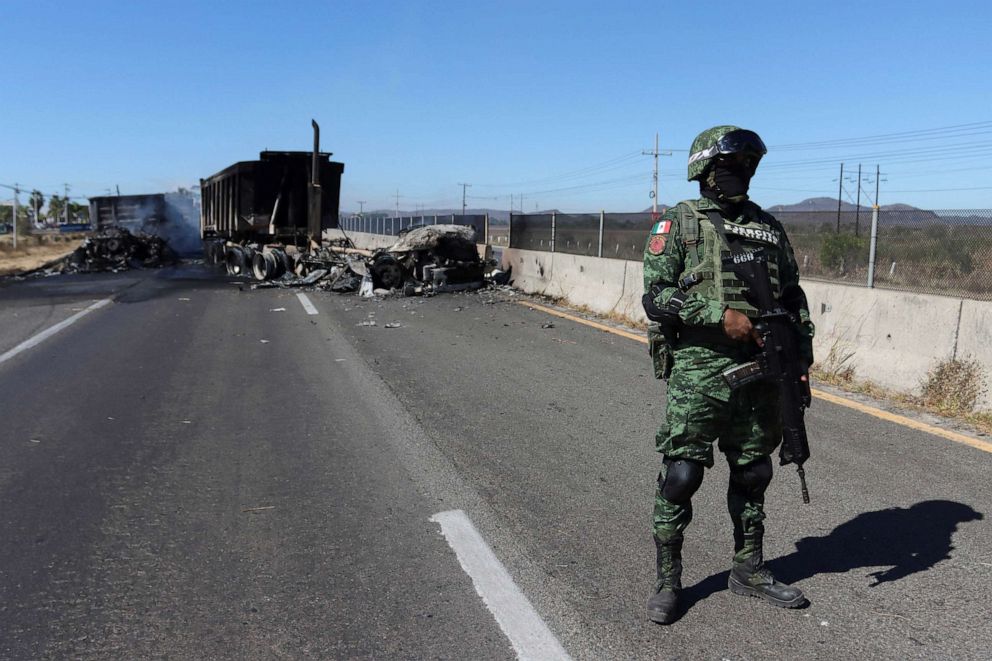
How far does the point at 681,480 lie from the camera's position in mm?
3029

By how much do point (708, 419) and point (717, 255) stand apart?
0.62 metres

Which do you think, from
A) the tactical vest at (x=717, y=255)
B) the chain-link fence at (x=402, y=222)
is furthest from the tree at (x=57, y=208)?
the tactical vest at (x=717, y=255)

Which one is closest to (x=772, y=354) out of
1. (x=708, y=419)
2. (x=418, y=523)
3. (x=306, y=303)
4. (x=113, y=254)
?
(x=708, y=419)

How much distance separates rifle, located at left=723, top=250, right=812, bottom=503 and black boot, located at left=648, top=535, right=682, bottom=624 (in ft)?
1.89

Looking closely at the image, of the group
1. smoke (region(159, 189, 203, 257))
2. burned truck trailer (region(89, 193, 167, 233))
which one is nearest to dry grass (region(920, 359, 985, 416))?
smoke (region(159, 189, 203, 257))

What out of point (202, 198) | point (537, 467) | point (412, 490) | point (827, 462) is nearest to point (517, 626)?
point (412, 490)

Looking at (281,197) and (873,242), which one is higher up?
(281,197)

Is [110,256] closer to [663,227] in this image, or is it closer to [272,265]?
[272,265]

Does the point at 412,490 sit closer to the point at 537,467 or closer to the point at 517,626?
the point at 537,467

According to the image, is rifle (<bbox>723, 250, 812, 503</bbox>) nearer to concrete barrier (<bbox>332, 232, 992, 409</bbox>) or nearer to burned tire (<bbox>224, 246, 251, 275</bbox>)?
concrete barrier (<bbox>332, 232, 992, 409</bbox>)

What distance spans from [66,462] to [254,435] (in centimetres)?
118

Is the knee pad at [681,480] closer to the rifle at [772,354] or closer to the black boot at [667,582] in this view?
the black boot at [667,582]

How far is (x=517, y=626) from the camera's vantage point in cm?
294

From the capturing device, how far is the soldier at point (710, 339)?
2.98 meters
